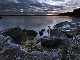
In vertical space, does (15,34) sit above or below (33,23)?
above

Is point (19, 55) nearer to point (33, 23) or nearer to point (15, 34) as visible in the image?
point (15, 34)

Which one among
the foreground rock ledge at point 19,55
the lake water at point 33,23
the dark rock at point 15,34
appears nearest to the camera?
the foreground rock ledge at point 19,55

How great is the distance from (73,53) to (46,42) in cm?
565

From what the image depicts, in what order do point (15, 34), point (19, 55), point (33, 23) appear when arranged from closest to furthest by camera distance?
point (19, 55)
point (15, 34)
point (33, 23)

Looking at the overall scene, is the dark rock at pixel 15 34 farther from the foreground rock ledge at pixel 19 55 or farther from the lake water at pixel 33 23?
the lake water at pixel 33 23

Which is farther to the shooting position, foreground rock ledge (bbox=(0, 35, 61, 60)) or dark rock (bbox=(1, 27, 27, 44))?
dark rock (bbox=(1, 27, 27, 44))

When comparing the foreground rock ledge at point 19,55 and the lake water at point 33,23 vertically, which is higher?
the foreground rock ledge at point 19,55

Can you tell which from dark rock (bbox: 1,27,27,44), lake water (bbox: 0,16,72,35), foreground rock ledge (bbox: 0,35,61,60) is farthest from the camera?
lake water (bbox: 0,16,72,35)

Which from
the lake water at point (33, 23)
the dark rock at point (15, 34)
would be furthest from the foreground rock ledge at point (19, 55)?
the lake water at point (33, 23)

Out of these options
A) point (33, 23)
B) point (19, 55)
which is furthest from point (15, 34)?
point (33, 23)

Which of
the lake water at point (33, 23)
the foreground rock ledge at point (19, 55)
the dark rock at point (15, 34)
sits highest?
the foreground rock ledge at point (19, 55)

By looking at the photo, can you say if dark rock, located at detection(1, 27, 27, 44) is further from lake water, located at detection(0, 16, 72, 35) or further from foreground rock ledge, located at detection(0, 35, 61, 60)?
lake water, located at detection(0, 16, 72, 35)

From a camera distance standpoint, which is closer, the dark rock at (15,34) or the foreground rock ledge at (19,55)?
the foreground rock ledge at (19,55)

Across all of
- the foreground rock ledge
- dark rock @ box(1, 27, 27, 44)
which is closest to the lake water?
dark rock @ box(1, 27, 27, 44)
